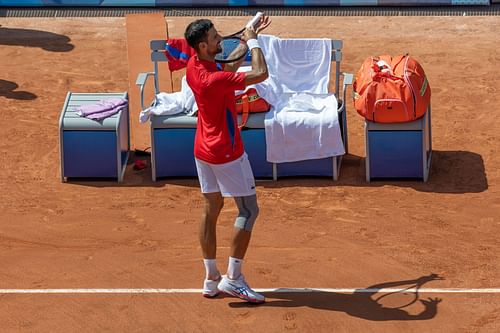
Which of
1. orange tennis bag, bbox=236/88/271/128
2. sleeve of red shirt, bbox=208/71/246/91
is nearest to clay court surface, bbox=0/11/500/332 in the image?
orange tennis bag, bbox=236/88/271/128

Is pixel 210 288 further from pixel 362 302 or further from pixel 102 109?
pixel 102 109

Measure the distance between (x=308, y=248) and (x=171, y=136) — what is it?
227 cm

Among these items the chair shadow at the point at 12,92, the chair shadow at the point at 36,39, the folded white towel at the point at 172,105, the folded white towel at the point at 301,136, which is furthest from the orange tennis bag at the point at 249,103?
the chair shadow at the point at 36,39

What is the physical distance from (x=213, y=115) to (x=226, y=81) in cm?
31

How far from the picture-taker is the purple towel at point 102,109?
11.3 meters

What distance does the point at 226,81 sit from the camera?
8141 millimetres

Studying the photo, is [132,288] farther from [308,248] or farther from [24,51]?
[24,51]

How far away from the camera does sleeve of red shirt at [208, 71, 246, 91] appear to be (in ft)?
26.6

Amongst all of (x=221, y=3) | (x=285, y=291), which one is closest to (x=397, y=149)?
(x=285, y=291)

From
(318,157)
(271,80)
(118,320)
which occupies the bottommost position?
(118,320)

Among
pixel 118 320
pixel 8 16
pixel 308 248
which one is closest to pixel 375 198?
pixel 308 248

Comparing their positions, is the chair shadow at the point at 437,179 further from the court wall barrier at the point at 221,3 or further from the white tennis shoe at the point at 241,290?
the court wall barrier at the point at 221,3

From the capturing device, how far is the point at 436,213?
10.3m

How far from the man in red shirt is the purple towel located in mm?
3002
